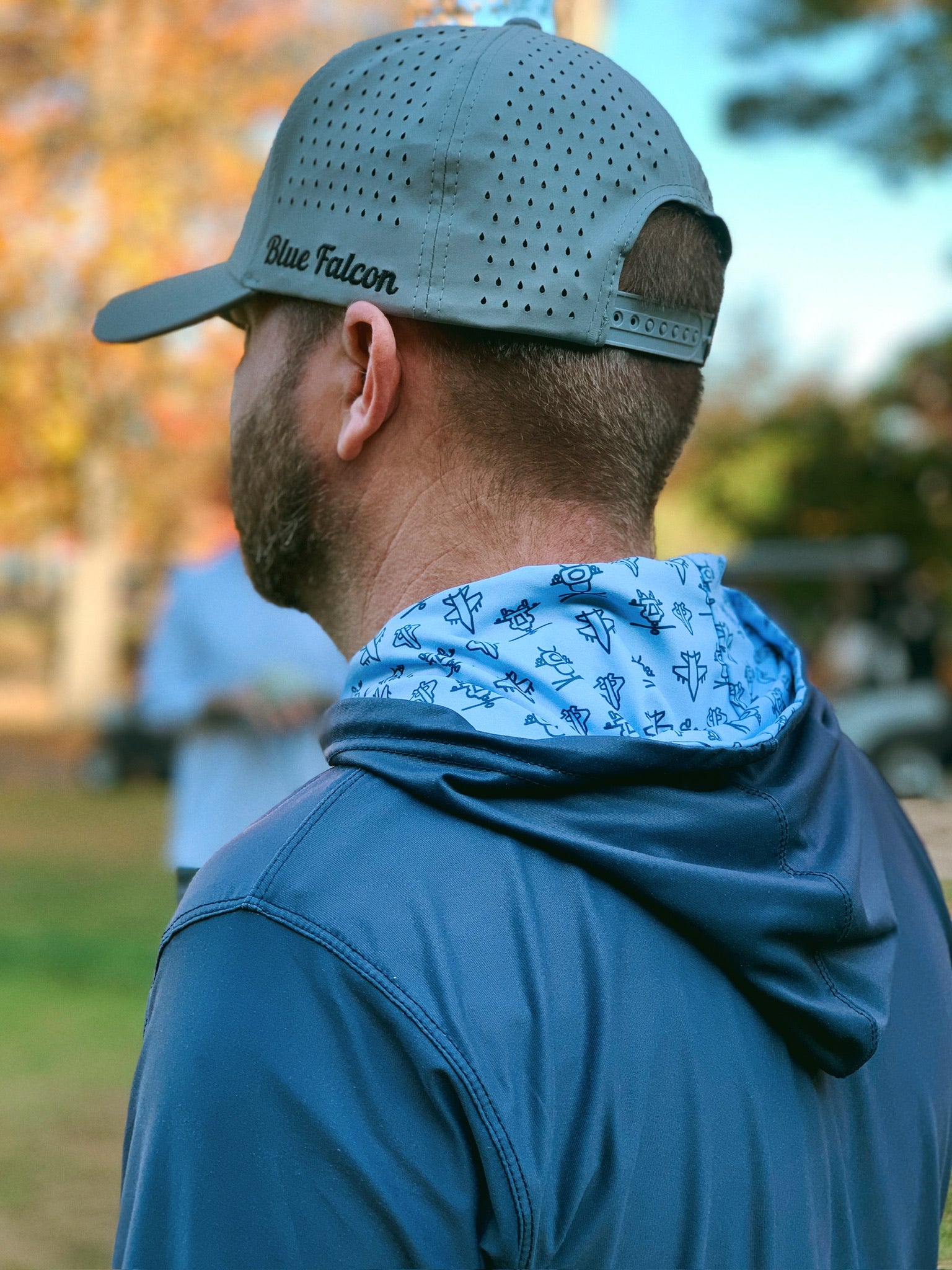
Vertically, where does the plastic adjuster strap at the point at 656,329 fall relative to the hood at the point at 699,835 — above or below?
above

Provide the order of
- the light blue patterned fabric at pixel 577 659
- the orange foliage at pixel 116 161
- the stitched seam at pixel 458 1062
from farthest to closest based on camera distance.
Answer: the orange foliage at pixel 116 161, the light blue patterned fabric at pixel 577 659, the stitched seam at pixel 458 1062

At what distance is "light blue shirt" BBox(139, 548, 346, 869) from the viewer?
4305 mm

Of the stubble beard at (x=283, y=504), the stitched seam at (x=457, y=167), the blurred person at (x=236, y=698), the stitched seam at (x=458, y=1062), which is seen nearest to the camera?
the stitched seam at (x=458, y=1062)

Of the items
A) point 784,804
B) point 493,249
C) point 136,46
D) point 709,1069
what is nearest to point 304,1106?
point 709,1069

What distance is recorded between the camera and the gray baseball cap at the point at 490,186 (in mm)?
1172

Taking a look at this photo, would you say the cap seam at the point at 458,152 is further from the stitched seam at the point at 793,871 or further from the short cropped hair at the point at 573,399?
the stitched seam at the point at 793,871

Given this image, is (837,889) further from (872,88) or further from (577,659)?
(872,88)

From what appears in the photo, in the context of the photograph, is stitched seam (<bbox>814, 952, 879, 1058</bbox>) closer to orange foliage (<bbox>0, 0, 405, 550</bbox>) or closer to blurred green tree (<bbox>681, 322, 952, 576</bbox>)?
orange foliage (<bbox>0, 0, 405, 550</bbox>)

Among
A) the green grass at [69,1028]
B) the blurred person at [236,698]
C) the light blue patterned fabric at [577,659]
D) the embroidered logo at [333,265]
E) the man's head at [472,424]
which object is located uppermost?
the embroidered logo at [333,265]

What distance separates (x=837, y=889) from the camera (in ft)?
3.41

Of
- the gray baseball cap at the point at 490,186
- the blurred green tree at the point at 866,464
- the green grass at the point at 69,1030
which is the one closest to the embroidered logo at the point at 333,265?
the gray baseball cap at the point at 490,186

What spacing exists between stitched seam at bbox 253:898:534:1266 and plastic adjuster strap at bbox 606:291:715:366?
571 millimetres

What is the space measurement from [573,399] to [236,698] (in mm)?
3258

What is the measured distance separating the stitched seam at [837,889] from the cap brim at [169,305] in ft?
2.31
